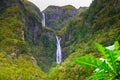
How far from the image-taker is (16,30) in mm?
124875

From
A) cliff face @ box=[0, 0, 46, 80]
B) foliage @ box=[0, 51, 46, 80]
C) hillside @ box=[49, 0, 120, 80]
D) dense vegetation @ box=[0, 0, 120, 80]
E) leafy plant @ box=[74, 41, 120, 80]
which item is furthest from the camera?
cliff face @ box=[0, 0, 46, 80]

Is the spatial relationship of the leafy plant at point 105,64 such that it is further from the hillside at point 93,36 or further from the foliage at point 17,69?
the foliage at point 17,69

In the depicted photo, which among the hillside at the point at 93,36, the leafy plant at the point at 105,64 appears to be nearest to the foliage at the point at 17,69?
the hillside at the point at 93,36

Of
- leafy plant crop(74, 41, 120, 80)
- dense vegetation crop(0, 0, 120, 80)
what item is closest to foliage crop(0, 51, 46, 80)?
dense vegetation crop(0, 0, 120, 80)

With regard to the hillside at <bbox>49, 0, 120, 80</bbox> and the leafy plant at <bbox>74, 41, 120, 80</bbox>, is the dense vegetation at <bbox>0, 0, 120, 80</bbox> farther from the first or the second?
the leafy plant at <bbox>74, 41, 120, 80</bbox>

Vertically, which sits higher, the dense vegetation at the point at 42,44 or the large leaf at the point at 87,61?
the large leaf at the point at 87,61

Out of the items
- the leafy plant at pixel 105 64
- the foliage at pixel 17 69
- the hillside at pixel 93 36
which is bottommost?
the foliage at pixel 17 69

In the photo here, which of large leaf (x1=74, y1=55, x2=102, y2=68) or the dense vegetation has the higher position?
large leaf (x1=74, y1=55, x2=102, y2=68)

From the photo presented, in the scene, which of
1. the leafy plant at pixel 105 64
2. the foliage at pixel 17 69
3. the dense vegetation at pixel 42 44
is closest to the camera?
the leafy plant at pixel 105 64

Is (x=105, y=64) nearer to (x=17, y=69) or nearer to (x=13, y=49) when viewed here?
(x=17, y=69)

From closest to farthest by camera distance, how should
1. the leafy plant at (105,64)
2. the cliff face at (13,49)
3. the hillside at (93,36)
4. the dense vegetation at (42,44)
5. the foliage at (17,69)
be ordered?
the leafy plant at (105,64)
the hillside at (93,36)
the dense vegetation at (42,44)
the foliage at (17,69)
the cliff face at (13,49)

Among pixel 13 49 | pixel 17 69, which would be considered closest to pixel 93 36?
pixel 13 49

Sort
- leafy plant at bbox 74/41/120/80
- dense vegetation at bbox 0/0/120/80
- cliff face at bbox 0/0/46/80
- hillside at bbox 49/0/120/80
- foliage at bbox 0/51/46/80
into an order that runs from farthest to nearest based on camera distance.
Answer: cliff face at bbox 0/0/46/80 → foliage at bbox 0/51/46/80 → dense vegetation at bbox 0/0/120/80 → hillside at bbox 49/0/120/80 → leafy plant at bbox 74/41/120/80

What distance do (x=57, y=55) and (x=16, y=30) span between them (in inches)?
1835
